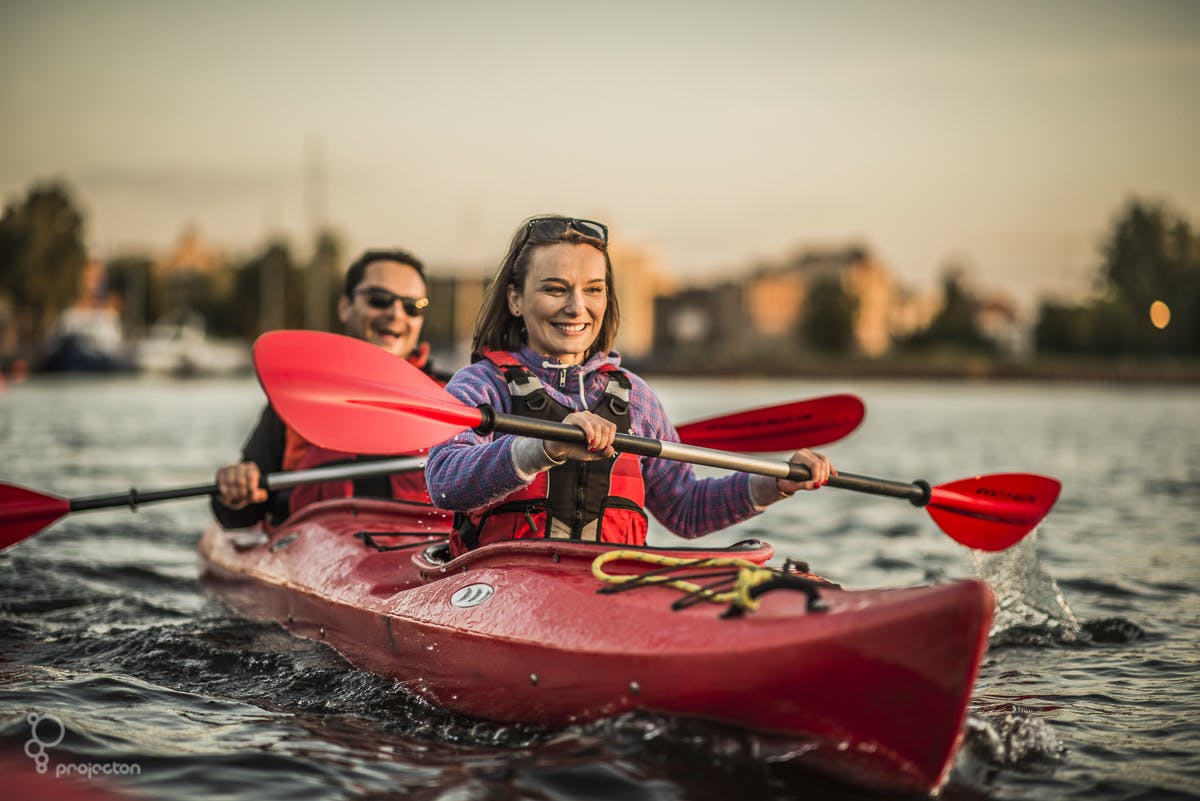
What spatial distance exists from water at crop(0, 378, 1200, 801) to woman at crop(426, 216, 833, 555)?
0.72m

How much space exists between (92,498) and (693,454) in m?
3.13

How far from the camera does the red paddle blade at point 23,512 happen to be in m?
5.35

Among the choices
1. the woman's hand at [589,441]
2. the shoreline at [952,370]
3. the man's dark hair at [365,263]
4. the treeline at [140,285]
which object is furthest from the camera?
the shoreline at [952,370]

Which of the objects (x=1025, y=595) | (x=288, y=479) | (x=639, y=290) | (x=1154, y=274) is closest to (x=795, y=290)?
(x=639, y=290)

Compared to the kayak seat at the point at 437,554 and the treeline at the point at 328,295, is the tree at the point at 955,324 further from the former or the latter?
the kayak seat at the point at 437,554

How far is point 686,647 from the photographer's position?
319cm

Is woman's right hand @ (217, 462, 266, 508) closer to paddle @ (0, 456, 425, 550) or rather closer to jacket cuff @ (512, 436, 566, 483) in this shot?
paddle @ (0, 456, 425, 550)

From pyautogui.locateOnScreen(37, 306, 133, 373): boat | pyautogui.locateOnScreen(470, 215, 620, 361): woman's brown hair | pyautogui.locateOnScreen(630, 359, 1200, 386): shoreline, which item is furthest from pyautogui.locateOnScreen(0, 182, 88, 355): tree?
pyautogui.locateOnScreen(470, 215, 620, 361): woman's brown hair

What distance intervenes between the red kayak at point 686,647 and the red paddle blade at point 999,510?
4.59ft

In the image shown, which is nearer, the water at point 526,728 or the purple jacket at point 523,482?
the water at point 526,728

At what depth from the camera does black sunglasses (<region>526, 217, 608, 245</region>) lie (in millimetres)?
3883

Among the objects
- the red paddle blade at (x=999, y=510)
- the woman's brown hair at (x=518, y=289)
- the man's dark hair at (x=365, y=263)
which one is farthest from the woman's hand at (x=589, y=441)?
the man's dark hair at (x=365, y=263)

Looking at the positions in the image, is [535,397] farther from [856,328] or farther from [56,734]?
[856,328]

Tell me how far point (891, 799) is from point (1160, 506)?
964 cm
